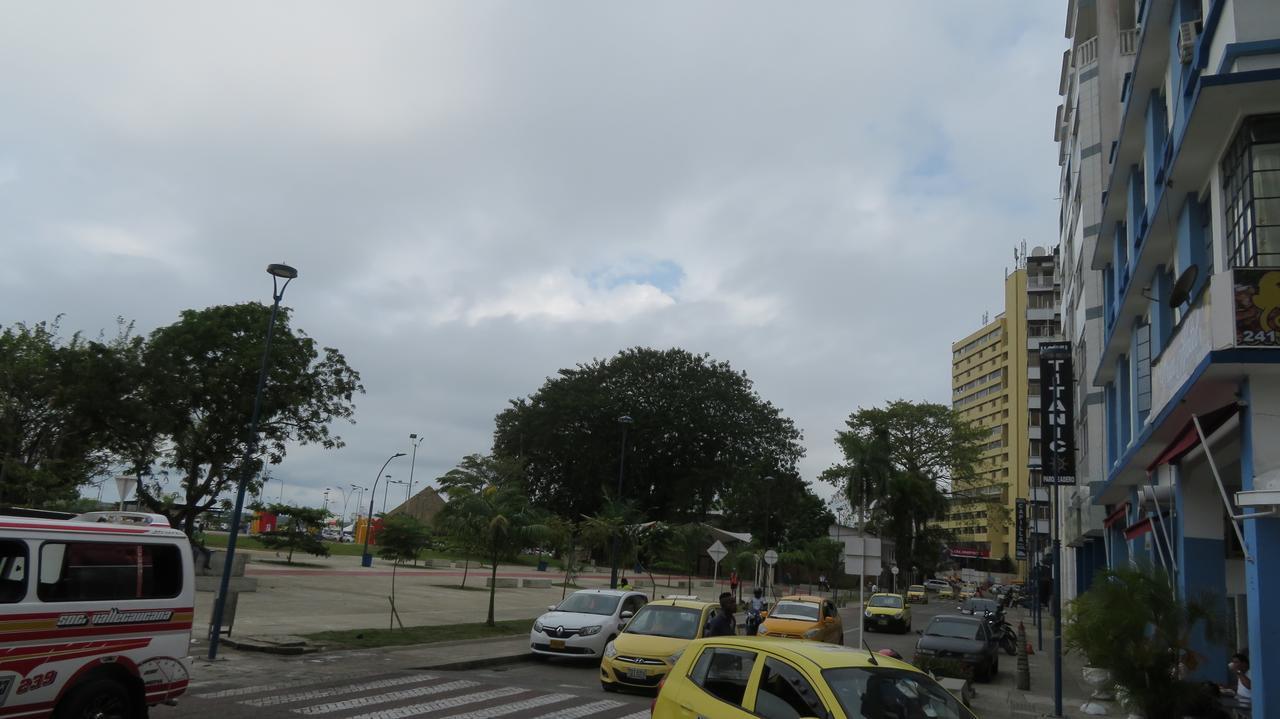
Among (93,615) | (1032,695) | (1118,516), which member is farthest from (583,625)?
(1118,516)

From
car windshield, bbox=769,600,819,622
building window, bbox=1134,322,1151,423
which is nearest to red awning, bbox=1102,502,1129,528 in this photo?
building window, bbox=1134,322,1151,423

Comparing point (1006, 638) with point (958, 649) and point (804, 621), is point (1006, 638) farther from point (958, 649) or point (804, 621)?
point (804, 621)

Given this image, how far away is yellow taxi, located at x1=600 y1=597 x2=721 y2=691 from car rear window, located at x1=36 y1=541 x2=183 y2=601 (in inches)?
271

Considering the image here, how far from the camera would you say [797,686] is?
21.5 feet

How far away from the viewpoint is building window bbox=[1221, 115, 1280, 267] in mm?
11281

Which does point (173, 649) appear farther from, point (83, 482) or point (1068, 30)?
point (1068, 30)

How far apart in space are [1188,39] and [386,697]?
623 inches

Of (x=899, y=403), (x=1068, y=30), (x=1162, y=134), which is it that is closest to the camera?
(x=1162, y=134)

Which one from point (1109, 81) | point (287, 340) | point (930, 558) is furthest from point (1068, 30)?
point (930, 558)

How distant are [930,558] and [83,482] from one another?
69542mm

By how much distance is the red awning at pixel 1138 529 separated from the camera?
19391 mm

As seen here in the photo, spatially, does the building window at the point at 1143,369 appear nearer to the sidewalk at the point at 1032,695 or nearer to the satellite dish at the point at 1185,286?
the sidewalk at the point at 1032,695

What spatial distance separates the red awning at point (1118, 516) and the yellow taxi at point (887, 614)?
8177 millimetres

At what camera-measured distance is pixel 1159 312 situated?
1788cm
